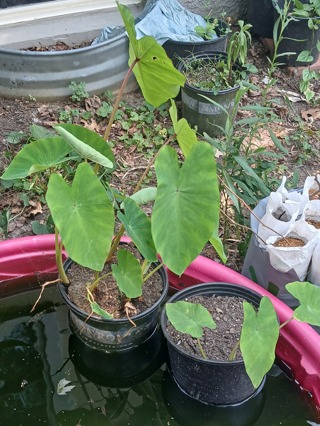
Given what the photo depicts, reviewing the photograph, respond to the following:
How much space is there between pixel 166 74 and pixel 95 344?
3.04 feet

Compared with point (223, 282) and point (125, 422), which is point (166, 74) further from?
point (125, 422)

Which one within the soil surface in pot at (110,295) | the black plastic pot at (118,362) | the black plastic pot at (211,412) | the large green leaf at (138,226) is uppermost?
the large green leaf at (138,226)

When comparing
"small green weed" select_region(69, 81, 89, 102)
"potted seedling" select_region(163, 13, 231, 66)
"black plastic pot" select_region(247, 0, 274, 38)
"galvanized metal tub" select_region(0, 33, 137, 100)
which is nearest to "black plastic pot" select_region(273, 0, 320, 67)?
"black plastic pot" select_region(247, 0, 274, 38)

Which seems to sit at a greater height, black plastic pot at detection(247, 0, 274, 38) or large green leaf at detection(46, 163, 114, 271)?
large green leaf at detection(46, 163, 114, 271)

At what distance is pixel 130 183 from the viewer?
2729 mm

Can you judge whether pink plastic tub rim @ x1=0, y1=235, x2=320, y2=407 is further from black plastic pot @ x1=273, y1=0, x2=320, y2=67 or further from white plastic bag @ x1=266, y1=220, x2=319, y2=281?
black plastic pot @ x1=273, y1=0, x2=320, y2=67

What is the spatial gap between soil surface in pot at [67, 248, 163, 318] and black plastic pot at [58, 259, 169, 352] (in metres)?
0.03

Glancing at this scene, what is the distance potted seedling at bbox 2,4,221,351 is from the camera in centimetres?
149

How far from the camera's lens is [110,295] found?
1921 mm

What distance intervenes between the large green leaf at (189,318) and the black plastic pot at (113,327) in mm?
176

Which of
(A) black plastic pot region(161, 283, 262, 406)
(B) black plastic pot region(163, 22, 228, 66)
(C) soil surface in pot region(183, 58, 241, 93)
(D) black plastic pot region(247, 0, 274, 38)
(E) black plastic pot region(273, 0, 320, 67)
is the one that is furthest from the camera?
(D) black plastic pot region(247, 0, 274, 38)

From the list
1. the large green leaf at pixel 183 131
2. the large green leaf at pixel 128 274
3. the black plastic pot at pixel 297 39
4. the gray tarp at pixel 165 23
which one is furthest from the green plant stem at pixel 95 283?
the black plastic pot at pixel 297 39

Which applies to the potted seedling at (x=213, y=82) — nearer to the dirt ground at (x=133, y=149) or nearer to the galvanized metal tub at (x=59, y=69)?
the dirt ground at (x=133, y=149)

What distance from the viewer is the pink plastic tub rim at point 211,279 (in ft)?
6.02
